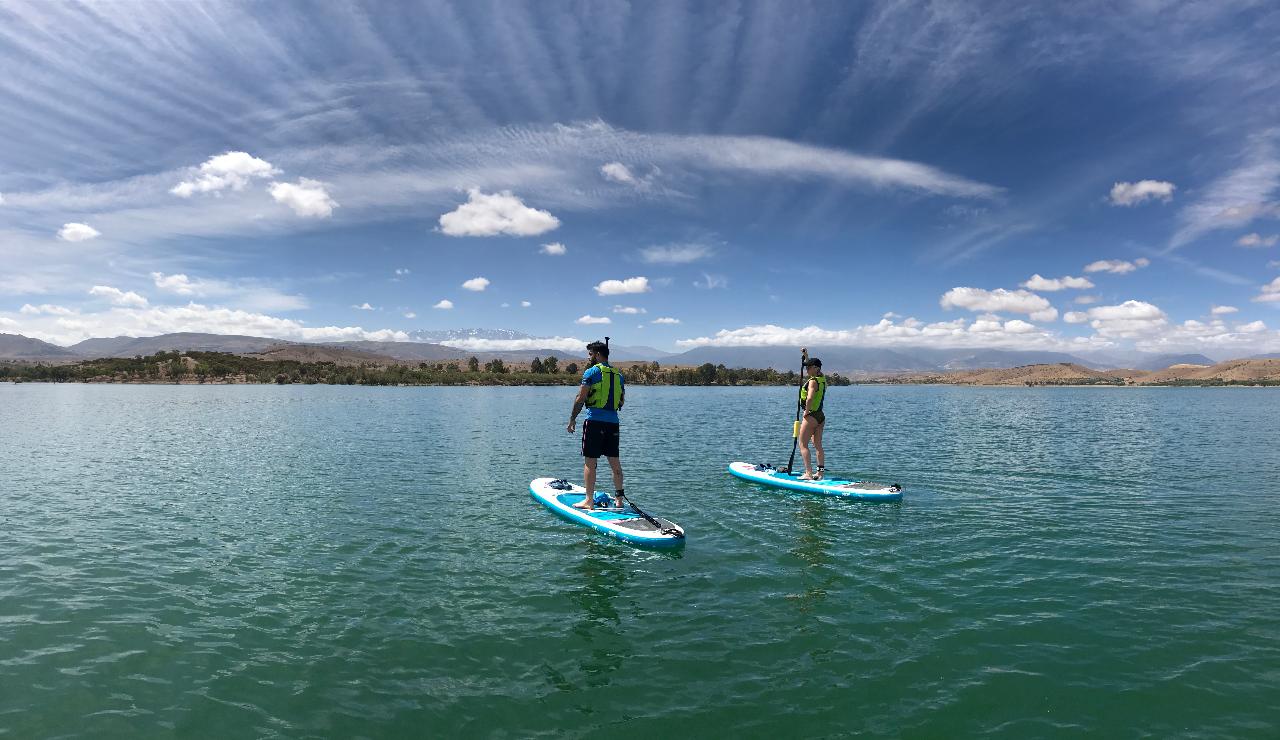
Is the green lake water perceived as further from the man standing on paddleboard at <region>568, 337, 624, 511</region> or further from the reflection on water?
the man standing on paddleboard at <region>568, 337, 624, 511</region>

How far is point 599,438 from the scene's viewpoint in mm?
18047

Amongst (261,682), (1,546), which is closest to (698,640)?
(261,682)

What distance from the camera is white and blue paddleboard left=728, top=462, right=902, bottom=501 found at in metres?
22.1

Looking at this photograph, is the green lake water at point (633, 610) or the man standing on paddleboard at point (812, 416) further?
the man standing on paddleboard at point (812, 416)

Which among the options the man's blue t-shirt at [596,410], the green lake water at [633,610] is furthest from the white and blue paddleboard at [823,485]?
the man's blue t-shirt at [596,410]

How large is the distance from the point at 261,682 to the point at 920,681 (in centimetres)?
992

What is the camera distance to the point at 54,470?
26.7m

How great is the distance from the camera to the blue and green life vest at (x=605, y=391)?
17688mm

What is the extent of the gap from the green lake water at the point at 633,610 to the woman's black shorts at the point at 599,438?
2470 millimetres

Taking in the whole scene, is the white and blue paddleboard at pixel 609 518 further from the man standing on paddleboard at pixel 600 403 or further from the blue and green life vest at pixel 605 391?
the blue and green life vest at pixel 605 391

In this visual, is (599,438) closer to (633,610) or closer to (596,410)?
(596,410)

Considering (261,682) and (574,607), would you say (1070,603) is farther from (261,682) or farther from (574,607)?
(261,682)

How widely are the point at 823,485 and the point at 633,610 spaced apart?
13.6 meters

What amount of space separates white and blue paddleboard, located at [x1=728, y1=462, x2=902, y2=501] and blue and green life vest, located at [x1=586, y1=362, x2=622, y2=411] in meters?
9.88
